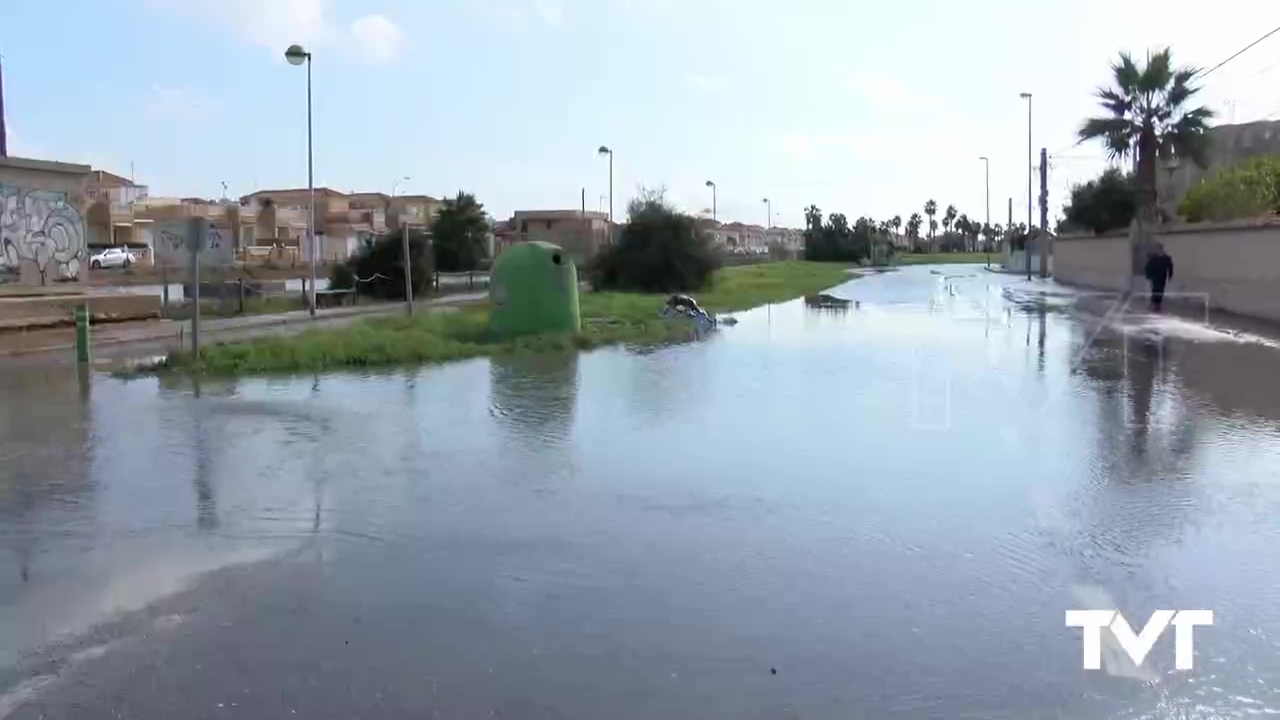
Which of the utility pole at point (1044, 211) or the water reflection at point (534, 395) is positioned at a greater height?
the utility pole at point (1044, 211)

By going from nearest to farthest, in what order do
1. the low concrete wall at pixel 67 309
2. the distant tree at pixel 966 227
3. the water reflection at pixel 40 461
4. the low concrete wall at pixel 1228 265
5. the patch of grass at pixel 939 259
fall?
the water reflection at pixel 40 461, the low concrete wall at pixel 67 309, the low concrete wall at pixel 1228 265, the patch of grass at pixel 939 259, the distant tree at pixel 966 227

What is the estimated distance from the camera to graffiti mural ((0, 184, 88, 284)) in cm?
2514

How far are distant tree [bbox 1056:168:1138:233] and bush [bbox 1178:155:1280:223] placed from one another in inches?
514

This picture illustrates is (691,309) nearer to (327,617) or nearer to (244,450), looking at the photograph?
(244,450)

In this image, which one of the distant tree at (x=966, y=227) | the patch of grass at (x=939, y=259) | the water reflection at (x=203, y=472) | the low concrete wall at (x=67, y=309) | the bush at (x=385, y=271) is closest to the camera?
the water reflection at (x=203, y=472)

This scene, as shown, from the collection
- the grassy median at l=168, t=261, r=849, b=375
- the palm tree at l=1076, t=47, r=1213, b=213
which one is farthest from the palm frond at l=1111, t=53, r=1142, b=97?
the grassy median at l=168, t=261, r=849, b=375

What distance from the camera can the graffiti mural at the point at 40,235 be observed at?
2514 centimetres

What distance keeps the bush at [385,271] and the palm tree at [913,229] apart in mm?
138421

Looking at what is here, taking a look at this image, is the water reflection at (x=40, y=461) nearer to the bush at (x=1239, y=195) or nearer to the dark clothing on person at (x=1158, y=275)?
the dark clothing on person at (x=1158, y=275)

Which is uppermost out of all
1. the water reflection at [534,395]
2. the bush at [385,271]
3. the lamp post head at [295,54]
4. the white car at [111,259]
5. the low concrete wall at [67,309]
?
the lamp post head at [295,54]

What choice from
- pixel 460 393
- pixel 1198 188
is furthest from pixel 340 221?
pixel 460 393

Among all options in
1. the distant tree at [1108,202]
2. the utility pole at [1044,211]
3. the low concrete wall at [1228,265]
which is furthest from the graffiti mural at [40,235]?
the utility pole at [1044,211]

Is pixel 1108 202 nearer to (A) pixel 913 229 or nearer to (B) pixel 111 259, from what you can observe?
(B) pixel 111 259

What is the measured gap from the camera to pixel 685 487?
31.6ft
